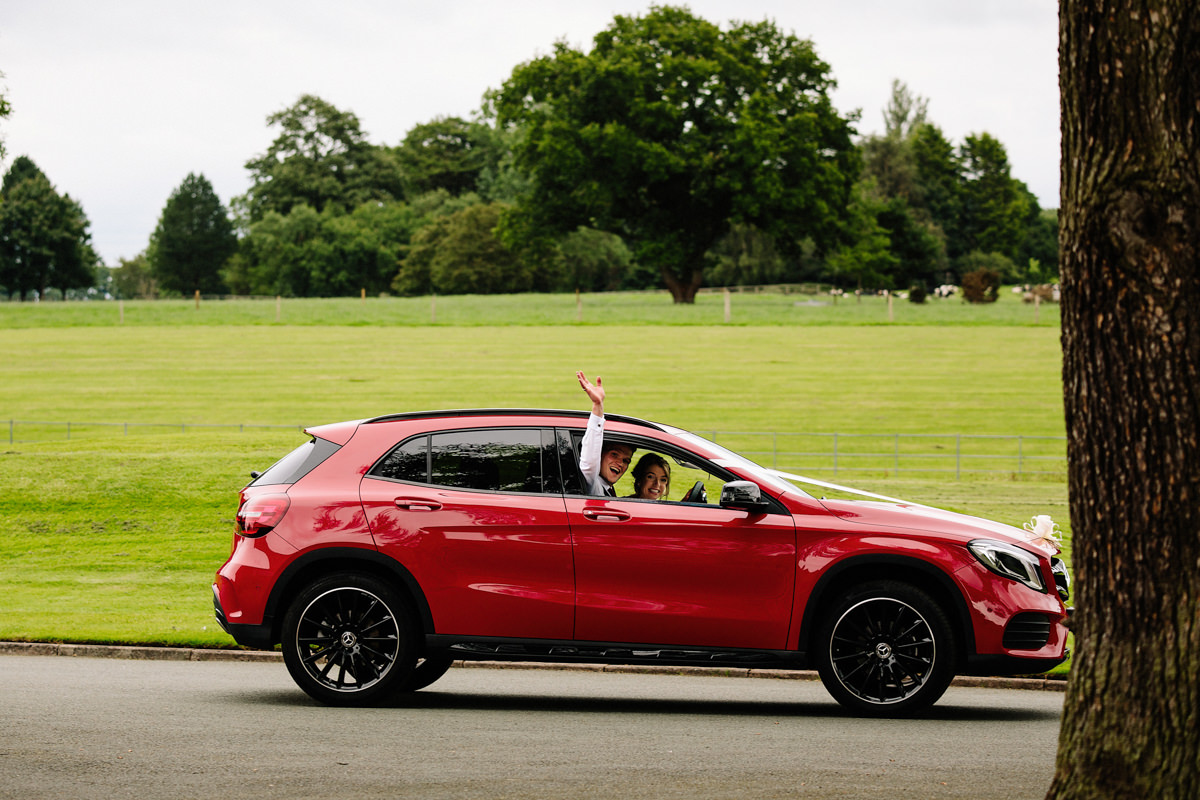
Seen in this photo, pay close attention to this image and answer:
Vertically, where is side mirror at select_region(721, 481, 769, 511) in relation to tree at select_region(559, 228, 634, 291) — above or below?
A: below

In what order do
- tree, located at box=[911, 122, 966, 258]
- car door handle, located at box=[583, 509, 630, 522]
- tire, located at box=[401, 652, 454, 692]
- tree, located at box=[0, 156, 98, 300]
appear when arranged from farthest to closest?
1. tree, located at box=[911, 122, 966, 258]
2. tree, located at box=[0, 156, 98, 300]
3. tire, located at box=[401, 652, 454, 692]
4. car door handle, located at box=[583, 509, 630, 522]

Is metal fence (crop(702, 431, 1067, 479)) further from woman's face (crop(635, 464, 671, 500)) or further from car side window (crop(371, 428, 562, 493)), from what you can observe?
car side window (crop(371, 428, 562, 493))

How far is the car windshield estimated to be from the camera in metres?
8.29

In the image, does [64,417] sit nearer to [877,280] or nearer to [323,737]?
[323,737]

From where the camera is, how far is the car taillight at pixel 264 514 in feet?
27.8

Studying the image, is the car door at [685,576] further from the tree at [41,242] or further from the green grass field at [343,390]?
the tree at [41,242]

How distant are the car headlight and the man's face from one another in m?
2.09

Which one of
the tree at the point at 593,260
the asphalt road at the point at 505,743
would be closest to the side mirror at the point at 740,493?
the asphalt road at the point at 505,743

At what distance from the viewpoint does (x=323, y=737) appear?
7.46m

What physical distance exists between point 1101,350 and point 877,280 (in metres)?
77.0

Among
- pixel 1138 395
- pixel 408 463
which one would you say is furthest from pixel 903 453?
pixel 1138 395

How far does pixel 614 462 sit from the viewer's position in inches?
334

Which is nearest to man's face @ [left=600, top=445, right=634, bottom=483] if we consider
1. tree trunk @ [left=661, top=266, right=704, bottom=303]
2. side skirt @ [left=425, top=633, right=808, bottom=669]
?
side skirt @ [left=425, top=633, right=808, bottom=669]

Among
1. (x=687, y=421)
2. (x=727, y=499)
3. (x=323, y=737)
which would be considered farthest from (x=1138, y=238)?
(x=687, y=421)
